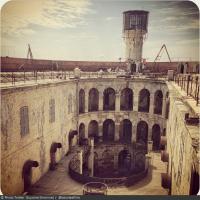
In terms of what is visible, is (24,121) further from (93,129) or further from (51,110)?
(93,129)

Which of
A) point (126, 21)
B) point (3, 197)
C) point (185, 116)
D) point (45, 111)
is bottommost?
point (3, 197)

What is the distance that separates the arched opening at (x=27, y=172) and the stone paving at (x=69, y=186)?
40cm

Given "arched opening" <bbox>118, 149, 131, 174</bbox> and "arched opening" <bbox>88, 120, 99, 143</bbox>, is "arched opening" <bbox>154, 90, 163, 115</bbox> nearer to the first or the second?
"arched opening" <bbox>118, 149, 131, 174</bbox>

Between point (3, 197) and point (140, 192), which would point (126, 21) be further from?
point (3, 197)

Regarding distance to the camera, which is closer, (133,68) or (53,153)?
(53,153)

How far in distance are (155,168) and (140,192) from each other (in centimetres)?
393

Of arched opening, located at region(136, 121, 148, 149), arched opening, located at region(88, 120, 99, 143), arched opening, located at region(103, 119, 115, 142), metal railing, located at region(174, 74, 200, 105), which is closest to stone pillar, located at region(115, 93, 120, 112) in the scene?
arched opening, located at region(103, 119, 115, 142)

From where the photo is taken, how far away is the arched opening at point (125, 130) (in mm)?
25875

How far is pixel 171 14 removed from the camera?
13.8 m

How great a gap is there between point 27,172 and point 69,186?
8.61ft

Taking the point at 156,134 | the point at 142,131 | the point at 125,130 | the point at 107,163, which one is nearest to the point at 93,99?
the point at 125,130

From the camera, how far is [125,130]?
26.5 m

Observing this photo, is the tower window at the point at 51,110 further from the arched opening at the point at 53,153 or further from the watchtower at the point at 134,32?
the watchtower at the point at 134,32

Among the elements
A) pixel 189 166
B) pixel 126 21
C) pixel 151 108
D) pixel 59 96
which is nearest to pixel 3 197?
pixel 189 166
